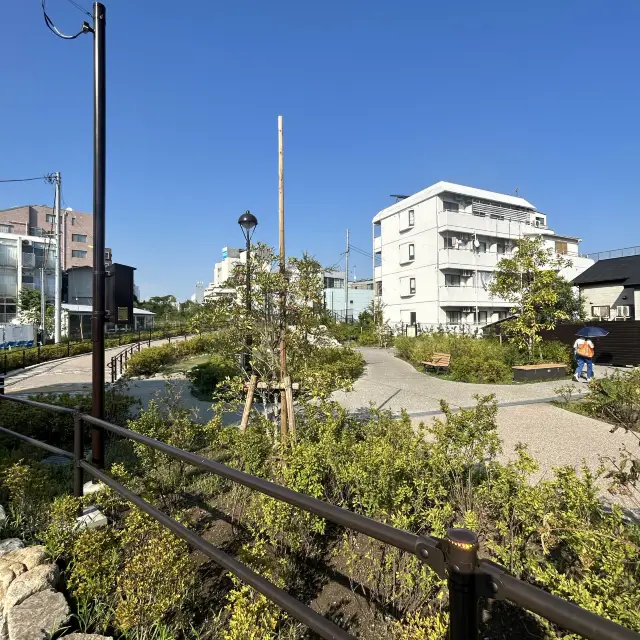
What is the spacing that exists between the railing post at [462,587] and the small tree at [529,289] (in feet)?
49.0

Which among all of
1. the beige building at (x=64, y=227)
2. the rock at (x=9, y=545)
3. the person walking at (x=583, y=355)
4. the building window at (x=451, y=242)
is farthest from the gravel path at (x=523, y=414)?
the beige building at (x=64, y=227)

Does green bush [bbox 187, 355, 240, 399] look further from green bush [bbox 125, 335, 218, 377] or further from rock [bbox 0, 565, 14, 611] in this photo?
rock [bbox 0, 565, 14, 611]

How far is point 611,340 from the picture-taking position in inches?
655

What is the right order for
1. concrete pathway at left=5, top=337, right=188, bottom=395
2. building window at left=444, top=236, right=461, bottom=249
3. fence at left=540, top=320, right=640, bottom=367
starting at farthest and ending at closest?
building window at left=444, top=236, right=461, bottom=249 → fence at left=540, top=320, right=640, bottom=367 → concrete pathway at left=5, top=337, right=188, bottom=395

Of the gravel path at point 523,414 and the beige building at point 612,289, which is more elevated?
the beige building at point 612,289

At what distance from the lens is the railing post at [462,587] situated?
0.87m

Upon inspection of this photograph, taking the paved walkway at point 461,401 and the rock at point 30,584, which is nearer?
the rock at point 30,584

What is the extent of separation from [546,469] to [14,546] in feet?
18.1

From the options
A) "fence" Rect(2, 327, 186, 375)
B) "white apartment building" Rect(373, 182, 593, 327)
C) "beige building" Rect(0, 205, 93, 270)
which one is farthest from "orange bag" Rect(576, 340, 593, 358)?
"beige building" Rect(0, 205, 93, 270)

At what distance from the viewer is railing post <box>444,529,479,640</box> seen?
872 mm

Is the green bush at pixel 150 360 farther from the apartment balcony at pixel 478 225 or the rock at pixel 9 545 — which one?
the apartment balcony at pixel 478 225

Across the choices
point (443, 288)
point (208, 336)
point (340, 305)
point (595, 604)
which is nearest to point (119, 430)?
point (595, 604)

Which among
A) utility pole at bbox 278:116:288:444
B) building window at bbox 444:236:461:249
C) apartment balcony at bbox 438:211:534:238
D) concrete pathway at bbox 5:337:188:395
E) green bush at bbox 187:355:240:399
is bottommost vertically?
concrete pathway at bbox 5:337:188:395

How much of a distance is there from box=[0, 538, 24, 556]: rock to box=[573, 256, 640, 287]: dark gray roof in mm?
31506
